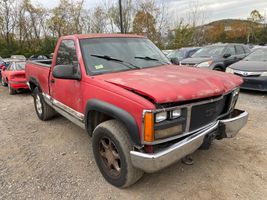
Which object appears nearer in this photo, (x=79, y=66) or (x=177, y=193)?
(x=177, y=193)

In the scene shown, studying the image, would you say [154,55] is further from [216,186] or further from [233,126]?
[216,186]

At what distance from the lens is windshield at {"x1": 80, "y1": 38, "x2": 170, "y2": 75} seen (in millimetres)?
3227

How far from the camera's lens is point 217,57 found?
30.2 feet

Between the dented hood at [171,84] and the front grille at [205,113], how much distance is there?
0.49 feet

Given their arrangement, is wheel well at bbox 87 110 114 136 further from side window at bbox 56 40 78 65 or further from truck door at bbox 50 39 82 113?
side window at bbox 56 40 78 65

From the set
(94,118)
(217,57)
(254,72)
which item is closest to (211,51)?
(217,57)

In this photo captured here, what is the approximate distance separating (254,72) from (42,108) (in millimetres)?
6258

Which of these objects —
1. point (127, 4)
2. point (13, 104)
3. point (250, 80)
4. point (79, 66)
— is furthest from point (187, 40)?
point (79, 66)

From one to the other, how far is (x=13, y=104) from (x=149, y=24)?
2138 centimetres

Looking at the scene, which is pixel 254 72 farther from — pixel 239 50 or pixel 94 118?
pixel 94 118

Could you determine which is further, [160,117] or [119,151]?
[119,151]

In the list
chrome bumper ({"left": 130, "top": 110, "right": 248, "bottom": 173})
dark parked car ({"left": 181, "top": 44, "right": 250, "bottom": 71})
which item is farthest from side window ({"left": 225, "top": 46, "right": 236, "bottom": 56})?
chrome bumper ({"left": 130, "top": 110, "right": 248, "bottom": 173})

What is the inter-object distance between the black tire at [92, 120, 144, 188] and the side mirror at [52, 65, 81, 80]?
88 centimetres

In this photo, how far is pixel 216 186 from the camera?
9.13 ft
